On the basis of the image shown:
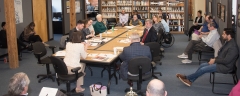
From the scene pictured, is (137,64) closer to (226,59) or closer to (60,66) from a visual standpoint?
(60,66)

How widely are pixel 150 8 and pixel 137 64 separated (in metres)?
10.4

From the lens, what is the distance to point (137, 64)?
5141 mm

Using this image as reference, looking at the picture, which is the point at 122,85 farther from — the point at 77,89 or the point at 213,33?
the point at 213,33

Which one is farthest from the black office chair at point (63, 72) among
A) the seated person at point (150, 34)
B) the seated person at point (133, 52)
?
the seated person at point (150, 34)

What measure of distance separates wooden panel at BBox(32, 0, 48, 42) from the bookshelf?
13.1 ft

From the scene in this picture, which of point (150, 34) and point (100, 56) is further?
point (150, 34)

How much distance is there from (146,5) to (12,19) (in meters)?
8.42

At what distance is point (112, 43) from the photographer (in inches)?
293

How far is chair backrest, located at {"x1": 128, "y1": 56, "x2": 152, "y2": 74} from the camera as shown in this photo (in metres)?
5.11

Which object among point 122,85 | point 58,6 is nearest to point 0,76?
point 122,85

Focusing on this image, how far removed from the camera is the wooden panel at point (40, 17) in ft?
38.3

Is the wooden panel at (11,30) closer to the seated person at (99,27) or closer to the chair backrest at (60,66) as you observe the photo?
the seated person at (99,27)

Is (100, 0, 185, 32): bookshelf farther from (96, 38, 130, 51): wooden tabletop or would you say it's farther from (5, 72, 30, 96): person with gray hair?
(5, 72, 30, 96): person with gray hair

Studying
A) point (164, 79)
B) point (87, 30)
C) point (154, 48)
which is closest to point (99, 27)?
point (87, 30)
